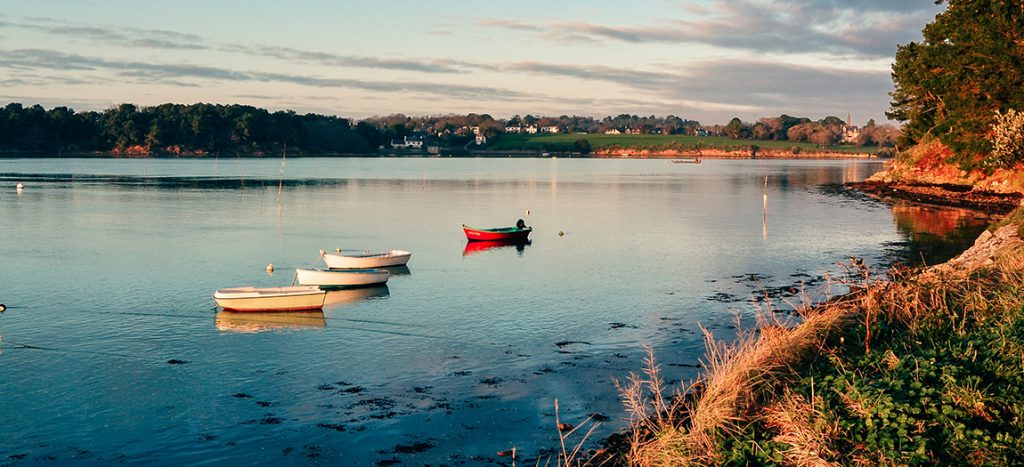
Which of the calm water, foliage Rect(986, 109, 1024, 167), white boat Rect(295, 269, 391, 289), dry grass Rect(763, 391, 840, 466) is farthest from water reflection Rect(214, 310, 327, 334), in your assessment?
foliage Rect(986, 109, 1024, 167)

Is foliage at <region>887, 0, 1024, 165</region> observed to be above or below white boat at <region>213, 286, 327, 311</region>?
above

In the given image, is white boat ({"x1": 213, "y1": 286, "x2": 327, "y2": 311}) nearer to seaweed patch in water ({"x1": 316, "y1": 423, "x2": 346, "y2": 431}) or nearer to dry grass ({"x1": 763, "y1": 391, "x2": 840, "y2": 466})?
seaweed patch in water ({"x1": 316, "y1": 423, "x2": 346, "y2": 431})

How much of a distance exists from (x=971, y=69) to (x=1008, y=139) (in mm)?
13364

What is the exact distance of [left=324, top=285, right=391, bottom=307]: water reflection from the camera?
31516 mm

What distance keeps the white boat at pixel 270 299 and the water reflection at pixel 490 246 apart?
17.4 m

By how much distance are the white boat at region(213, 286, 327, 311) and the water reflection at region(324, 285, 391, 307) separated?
1877 millimetres

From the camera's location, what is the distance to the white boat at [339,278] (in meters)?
33.4

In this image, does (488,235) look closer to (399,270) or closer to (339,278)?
(399,270)

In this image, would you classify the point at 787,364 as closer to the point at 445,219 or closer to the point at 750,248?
the point at 750,248

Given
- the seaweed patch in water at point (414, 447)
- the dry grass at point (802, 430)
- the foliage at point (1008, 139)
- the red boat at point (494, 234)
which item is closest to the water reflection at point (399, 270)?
the red boat at point (494, 234)

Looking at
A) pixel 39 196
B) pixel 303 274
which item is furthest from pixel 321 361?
pixel 39 196

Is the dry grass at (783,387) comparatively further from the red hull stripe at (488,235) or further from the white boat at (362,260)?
the red hull stripe at (488,235)

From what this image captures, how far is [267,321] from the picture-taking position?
27.7m

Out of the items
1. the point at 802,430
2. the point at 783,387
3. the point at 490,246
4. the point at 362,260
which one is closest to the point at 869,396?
the point at 802,430
